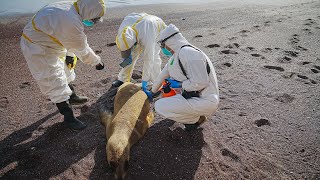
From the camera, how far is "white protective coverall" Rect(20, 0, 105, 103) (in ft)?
11.6

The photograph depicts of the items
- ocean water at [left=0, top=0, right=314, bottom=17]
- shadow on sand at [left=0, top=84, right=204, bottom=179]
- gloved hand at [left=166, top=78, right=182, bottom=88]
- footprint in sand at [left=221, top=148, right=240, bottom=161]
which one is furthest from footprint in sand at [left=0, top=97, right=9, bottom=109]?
ocean water at [left=0, top=0, right=314, bottom=17]

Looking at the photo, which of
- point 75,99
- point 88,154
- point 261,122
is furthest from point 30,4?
point 261,122

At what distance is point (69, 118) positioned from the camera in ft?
13.2

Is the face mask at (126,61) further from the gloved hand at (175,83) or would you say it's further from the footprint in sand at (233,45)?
the footprint in sand at (233,45)

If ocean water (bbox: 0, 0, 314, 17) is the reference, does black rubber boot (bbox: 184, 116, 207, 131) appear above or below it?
below

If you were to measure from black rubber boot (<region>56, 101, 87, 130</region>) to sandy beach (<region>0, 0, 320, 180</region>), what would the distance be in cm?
14

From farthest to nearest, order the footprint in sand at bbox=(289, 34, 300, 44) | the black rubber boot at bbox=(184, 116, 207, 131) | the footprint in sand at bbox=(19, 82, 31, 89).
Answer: the footprint in sand at bbox=(289, 34, 300, 44) → the footprint in sand at bbox=(19, 82, 31, 89) → the black rubber boot at bbox=(184, 116, 207, 131)

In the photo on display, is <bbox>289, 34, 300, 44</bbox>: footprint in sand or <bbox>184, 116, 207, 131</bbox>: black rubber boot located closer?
<bbox>184, 116, 207, 131</bbox>: black rubber boot

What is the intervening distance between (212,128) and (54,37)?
2.69 m

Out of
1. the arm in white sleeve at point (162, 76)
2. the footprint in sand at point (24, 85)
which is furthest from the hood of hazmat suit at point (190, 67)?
the footprint in sand at point (24, 85)

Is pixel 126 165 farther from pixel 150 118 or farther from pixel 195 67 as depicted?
pixel 195 67

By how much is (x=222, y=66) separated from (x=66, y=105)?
145 inches

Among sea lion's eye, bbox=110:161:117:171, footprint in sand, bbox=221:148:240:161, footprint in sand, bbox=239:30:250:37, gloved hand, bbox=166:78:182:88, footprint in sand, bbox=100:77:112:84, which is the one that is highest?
gloved hand, bbox=166:78:182:88

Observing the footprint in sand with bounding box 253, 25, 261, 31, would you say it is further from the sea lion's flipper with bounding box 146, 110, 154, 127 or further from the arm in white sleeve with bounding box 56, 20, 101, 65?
the arm in white sleeve with bounding box 56, 20, 101, 65
